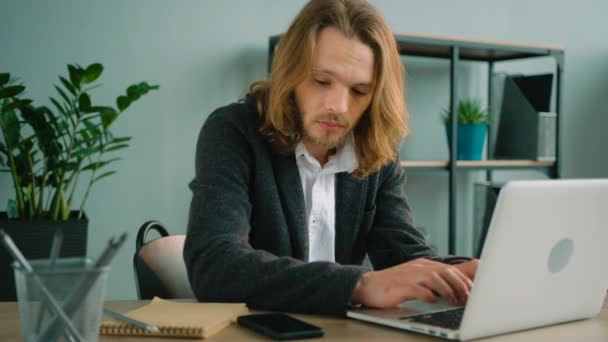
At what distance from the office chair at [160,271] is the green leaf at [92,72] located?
3.19 feet

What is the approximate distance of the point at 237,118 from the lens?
1563 mm

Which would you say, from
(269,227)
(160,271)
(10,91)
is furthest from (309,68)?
(10,91)

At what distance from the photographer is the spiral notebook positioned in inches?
39.3

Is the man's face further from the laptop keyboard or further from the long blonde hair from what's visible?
the laptop keyboard

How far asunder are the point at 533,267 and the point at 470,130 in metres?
2.29

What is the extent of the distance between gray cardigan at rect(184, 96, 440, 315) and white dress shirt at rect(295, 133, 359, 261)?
0.02 meters

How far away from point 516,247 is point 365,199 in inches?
29.7

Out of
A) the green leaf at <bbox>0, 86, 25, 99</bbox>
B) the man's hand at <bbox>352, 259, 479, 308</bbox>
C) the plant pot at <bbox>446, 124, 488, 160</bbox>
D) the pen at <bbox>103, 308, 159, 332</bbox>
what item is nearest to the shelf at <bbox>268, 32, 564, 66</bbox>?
the plant pot at <bbox>446, 124, 488, 160</bbox>

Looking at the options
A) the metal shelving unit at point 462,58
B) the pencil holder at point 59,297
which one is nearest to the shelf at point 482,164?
the metal shelving unit at point 462,58

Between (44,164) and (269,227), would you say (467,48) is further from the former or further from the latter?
(269,227)

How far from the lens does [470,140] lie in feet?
10.7

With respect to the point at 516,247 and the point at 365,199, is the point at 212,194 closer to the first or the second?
the point at 365,199

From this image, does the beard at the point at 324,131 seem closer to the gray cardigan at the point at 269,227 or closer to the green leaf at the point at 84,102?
the gray cardigan at the point at 269,227

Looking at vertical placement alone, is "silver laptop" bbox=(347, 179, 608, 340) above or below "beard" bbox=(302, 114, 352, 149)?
below
